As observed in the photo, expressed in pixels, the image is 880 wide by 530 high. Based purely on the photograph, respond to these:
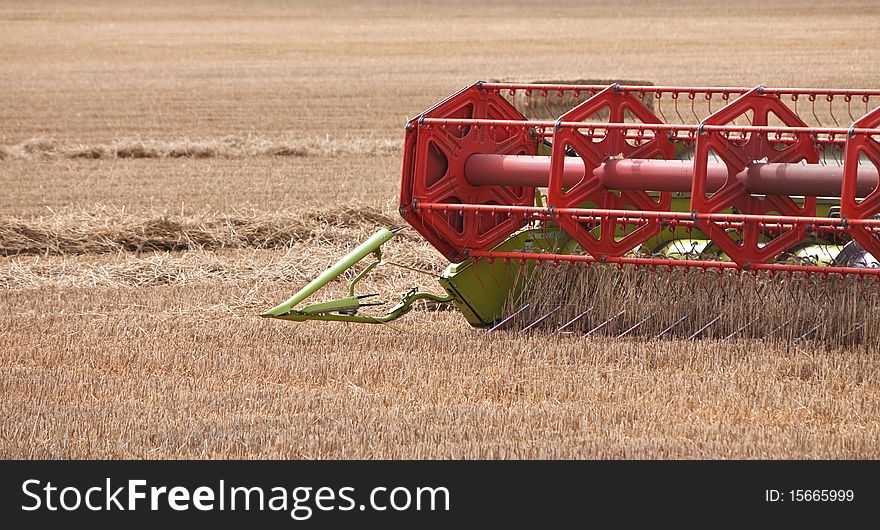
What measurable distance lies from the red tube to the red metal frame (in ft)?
0.20

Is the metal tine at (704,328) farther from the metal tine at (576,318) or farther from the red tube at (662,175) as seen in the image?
the red tube at (662,175)

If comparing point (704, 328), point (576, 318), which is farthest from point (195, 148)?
point (704, 328)

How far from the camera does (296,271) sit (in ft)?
32.3

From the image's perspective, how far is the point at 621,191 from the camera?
26.8 ft

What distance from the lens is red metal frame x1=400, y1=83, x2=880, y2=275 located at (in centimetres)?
718

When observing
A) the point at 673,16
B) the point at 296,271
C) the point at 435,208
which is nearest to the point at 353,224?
the point at 296,271

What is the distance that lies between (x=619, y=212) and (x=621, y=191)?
0.77m

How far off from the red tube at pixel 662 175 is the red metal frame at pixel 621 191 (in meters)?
0.06

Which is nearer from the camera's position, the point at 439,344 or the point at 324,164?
the point at 439,344

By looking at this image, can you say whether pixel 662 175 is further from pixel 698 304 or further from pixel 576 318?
pixel 576 318

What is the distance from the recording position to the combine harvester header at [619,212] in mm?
7375

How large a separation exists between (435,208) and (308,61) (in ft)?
103

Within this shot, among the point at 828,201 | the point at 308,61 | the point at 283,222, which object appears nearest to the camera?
the point at 828,201

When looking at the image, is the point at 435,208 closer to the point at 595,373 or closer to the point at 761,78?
the point at 595,373
